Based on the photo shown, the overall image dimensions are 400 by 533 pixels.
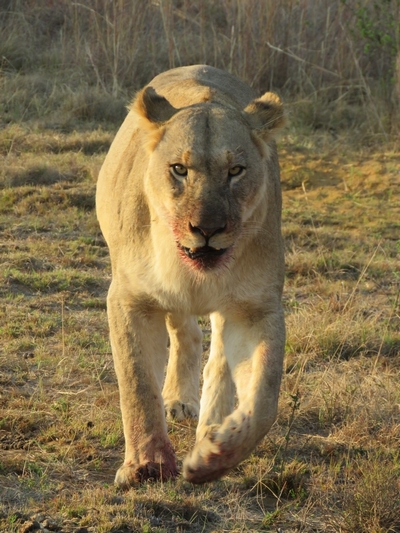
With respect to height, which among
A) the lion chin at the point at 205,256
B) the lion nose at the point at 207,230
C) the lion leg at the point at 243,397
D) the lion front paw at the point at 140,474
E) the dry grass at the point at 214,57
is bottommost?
the dry grass at the point at 214,57

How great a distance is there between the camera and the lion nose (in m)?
3.34

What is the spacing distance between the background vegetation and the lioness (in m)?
0.29

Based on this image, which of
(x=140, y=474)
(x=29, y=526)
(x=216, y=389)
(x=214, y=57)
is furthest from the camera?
(x=214, y=57)

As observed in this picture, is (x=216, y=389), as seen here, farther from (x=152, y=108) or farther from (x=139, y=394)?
(x=152, y=108)

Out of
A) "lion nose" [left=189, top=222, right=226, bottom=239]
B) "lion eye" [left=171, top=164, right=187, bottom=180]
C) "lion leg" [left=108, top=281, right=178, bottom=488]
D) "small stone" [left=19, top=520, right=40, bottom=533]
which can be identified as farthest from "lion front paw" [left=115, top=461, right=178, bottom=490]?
"lion eye" [left=171, top=164, right=187, bottom=180]

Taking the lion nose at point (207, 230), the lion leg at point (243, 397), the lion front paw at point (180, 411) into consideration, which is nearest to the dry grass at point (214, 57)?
the lion front paw at point (180, 411)

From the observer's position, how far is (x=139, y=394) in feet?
12.2

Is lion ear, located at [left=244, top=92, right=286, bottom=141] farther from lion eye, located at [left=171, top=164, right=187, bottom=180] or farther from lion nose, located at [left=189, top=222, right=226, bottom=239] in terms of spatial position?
lion nose, located at [left=189, top=222, right=226, bottom=239]

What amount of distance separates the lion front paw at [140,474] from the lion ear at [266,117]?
Result: 126 centimetres

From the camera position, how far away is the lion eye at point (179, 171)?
3.51 m

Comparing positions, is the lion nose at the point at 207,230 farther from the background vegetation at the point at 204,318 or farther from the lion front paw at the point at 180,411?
the lion front paw at the point at 180,411

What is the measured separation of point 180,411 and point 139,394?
0.79 metres

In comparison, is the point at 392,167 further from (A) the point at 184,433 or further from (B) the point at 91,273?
(A) the point at 184,433

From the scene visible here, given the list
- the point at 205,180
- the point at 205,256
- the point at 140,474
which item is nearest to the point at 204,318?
the point at 140,474
